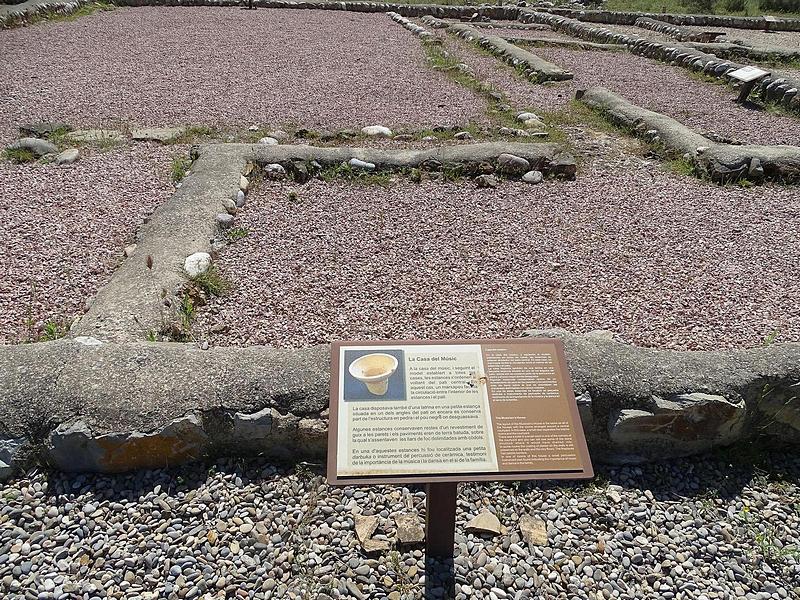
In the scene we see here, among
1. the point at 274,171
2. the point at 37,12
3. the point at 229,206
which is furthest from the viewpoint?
the point at 37,12

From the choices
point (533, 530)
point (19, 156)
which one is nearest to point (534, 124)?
point (19, 156)

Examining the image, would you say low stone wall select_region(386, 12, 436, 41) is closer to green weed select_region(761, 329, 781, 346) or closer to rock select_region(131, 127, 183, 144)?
rock select_region(131, 127, 183, 144)

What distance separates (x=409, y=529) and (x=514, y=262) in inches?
129

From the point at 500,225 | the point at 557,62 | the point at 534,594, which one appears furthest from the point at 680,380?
the point at 557,62

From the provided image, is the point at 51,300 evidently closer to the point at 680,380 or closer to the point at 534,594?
the point at 534,594

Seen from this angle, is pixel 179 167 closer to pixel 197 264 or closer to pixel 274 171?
pixel 274 171

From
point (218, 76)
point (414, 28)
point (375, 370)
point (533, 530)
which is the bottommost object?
point (533, 530)

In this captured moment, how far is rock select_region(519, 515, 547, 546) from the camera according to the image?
2936 mm

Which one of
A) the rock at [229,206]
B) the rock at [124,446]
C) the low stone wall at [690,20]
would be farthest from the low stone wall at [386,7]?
the rock at [124,446]

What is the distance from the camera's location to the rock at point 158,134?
816 centimetres

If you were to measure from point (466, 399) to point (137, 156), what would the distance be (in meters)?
6.73

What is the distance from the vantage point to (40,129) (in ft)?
27.0

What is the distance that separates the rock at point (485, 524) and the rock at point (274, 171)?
5396 millimetres

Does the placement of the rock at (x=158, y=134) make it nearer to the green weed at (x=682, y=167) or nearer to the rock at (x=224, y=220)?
the rock at (x=224, y=220)
